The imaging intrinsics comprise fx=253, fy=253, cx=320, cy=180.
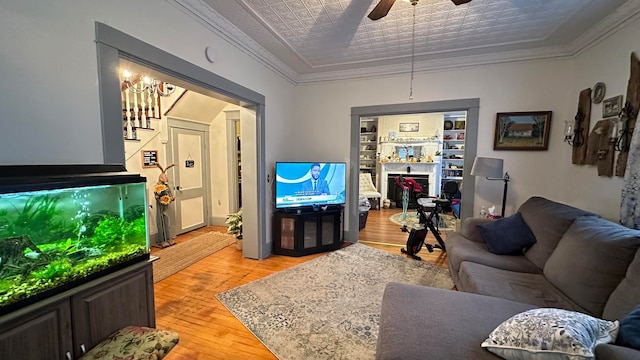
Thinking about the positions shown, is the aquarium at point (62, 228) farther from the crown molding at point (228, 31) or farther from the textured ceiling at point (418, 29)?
the textured ceiling at point (418, 29)

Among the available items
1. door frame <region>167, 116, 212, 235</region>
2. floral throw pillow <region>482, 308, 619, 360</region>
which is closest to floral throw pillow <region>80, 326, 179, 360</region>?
floral throw pillow <region>482, 308, 619, 360</region>

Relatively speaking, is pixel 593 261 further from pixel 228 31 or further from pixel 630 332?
pixel 228 31

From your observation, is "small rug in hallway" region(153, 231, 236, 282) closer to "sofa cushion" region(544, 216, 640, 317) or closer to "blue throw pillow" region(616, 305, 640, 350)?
"blue throw pillow" region(616, 305, 640, 350)

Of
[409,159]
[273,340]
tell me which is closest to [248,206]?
[273,340]

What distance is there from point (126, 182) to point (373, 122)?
7.23 metres

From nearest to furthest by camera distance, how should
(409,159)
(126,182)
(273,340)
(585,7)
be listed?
(126,182) → (273,340) → (585,7) → (409,159)

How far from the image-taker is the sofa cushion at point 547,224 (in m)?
2.11

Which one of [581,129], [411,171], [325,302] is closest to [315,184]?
[325,302]

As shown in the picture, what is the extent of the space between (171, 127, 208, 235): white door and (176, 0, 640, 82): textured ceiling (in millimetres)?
2242

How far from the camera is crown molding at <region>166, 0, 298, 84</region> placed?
2.15 m

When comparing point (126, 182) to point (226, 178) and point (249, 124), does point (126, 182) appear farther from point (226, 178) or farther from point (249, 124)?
point (226, 178)

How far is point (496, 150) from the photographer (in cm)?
333

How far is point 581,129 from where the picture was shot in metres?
2.79

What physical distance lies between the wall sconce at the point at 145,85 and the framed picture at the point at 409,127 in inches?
226
